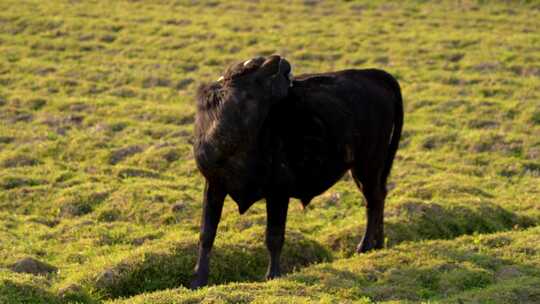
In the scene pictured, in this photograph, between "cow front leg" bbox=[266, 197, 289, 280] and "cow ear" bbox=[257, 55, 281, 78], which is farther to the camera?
"cow front leg" bbox=[266, 197, 289, 280]

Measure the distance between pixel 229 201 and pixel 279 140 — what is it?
6.12 metres

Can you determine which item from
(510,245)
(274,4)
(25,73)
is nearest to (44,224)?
(510,245)

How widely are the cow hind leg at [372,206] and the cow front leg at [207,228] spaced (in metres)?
2.75

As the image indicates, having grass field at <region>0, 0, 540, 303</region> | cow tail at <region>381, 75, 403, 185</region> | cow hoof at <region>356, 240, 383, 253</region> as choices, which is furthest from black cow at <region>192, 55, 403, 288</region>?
grass field at <region>0, 0, 540, 303</region>

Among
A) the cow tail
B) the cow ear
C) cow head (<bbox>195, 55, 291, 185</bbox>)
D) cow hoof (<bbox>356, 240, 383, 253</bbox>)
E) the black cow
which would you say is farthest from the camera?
the cow tail

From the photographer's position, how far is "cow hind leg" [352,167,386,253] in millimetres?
13477

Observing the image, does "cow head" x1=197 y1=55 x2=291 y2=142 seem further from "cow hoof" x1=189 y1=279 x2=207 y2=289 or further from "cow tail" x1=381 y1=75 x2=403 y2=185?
"cow tail" x1=381 y1=75 x2=403 y2=185

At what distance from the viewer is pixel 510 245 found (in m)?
12.9

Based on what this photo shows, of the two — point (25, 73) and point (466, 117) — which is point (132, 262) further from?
point (25, 73)

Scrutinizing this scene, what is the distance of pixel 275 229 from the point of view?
11953 mm

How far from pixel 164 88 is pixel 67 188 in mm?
10657

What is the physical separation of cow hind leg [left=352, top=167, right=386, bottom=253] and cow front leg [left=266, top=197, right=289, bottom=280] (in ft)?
6.33

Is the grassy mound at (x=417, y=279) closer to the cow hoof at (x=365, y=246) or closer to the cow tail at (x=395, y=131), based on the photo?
the cow hoof at (x=365, y=246)

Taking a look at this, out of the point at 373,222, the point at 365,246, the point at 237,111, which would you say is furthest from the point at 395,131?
the point at 237,111
